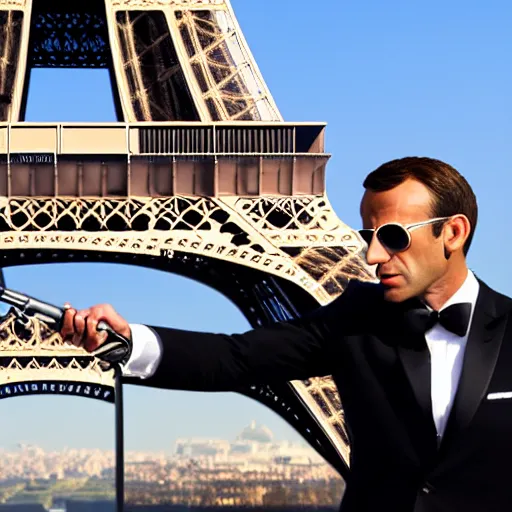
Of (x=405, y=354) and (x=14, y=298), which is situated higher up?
(x=14, y=298)

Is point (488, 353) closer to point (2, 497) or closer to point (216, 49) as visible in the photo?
point (216, 49)

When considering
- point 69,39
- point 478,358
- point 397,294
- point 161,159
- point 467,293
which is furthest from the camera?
point 69,39

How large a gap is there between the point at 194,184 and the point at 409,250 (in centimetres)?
2835

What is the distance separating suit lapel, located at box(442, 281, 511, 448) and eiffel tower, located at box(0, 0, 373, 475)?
1018 inches

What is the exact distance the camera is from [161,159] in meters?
33.5

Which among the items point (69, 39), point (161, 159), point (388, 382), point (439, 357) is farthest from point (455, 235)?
point (69, 39)

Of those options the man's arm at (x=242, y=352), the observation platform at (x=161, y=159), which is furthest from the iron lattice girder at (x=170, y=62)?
the man's arm at (x=242, y=352)

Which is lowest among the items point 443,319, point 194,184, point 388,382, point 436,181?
point 194,184

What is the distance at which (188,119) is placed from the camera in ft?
125

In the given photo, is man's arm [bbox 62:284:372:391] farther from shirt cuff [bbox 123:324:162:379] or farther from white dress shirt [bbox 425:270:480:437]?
white dress shirt [bbox 425:270:480:437]

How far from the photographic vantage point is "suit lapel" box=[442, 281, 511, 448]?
14.8 feet

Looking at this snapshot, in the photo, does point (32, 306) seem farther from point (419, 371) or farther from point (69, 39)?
point (69, 39)

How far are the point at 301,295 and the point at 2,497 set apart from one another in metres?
84.3

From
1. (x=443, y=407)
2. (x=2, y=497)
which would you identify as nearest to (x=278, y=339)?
(x=443, y=407)
